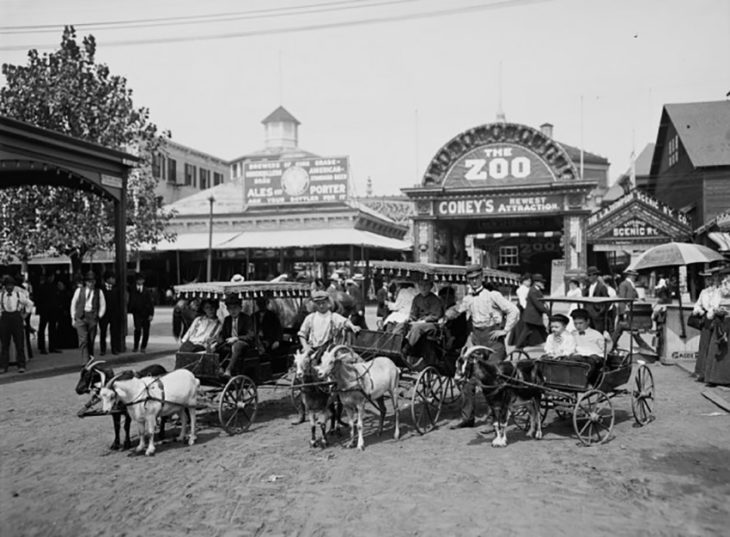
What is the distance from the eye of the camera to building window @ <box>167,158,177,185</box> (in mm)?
50312

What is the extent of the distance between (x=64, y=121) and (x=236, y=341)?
15.2 m

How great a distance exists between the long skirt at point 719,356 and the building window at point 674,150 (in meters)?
30.5

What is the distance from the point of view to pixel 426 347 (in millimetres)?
9867

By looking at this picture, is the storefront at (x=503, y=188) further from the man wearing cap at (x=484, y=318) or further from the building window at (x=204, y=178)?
the building window at (x=204, y=178)

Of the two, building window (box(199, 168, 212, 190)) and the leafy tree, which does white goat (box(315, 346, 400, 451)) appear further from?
building window (box(199, 168, 212, 190))

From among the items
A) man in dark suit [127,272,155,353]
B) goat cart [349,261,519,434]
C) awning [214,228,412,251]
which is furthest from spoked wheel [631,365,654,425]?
awning [214,228,412,251]

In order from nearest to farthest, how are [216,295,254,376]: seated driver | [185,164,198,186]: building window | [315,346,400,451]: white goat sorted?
[315,346,400,451]: white goat
[216,295,254,376]: seated driver
[185,164,198,186]: building window

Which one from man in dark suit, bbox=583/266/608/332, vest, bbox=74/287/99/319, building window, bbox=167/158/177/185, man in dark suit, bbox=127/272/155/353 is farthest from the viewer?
building window, bbox=167/158/177/185

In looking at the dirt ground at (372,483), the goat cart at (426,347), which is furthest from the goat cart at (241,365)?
A: the goat cart at (426,347)

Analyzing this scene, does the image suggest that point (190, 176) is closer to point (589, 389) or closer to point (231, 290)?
point (231, 290)

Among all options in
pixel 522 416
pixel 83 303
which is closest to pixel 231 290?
pixel 522 416

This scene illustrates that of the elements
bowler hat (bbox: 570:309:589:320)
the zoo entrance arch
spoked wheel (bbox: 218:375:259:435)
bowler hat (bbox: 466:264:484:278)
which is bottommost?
spoked wheel (bbox: 218:375:259:435)

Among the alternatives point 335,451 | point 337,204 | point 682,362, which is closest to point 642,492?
point 335,451

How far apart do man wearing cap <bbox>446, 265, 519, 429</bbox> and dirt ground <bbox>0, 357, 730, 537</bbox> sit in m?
0.39
